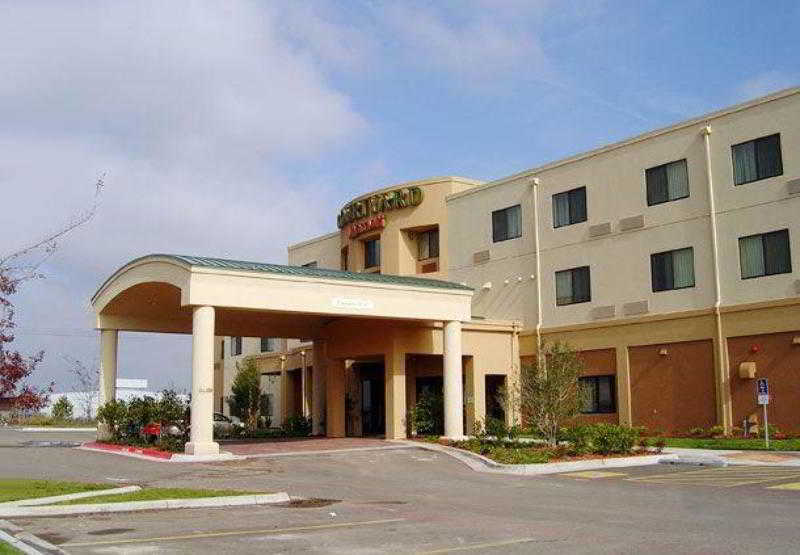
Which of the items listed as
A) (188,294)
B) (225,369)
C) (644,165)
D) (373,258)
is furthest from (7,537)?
(225,369)

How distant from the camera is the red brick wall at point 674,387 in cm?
3127

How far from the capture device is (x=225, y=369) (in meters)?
61.7

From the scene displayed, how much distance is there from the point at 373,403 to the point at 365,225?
9.35 meters

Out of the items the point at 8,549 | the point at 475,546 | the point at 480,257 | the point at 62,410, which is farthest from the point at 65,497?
the point at 62,410

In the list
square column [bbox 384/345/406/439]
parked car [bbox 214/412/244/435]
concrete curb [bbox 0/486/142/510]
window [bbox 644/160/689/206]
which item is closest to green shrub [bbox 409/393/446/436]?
square column [bbox 384/345/406/439]

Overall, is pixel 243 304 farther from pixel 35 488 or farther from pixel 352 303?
pixel 35 488

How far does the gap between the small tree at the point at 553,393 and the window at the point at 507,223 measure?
11.4 meters

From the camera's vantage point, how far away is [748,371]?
97.0 feet

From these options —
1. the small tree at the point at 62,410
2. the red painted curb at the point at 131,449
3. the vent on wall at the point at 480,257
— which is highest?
the vent on wall at the point at 480,257

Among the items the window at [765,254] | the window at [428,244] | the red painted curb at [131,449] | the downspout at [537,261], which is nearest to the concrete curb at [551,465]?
the window at [765,254]

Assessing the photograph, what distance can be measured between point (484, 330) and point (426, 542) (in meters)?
25.5

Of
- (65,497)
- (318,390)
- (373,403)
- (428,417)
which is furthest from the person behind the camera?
(373,403)

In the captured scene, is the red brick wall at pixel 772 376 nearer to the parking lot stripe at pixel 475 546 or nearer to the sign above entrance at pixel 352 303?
the sign above entrance at pixel 352 303

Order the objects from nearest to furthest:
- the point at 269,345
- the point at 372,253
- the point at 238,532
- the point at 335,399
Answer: the point at 238,532
the point at 335,399
the point at 372,253
the point at 269,345
